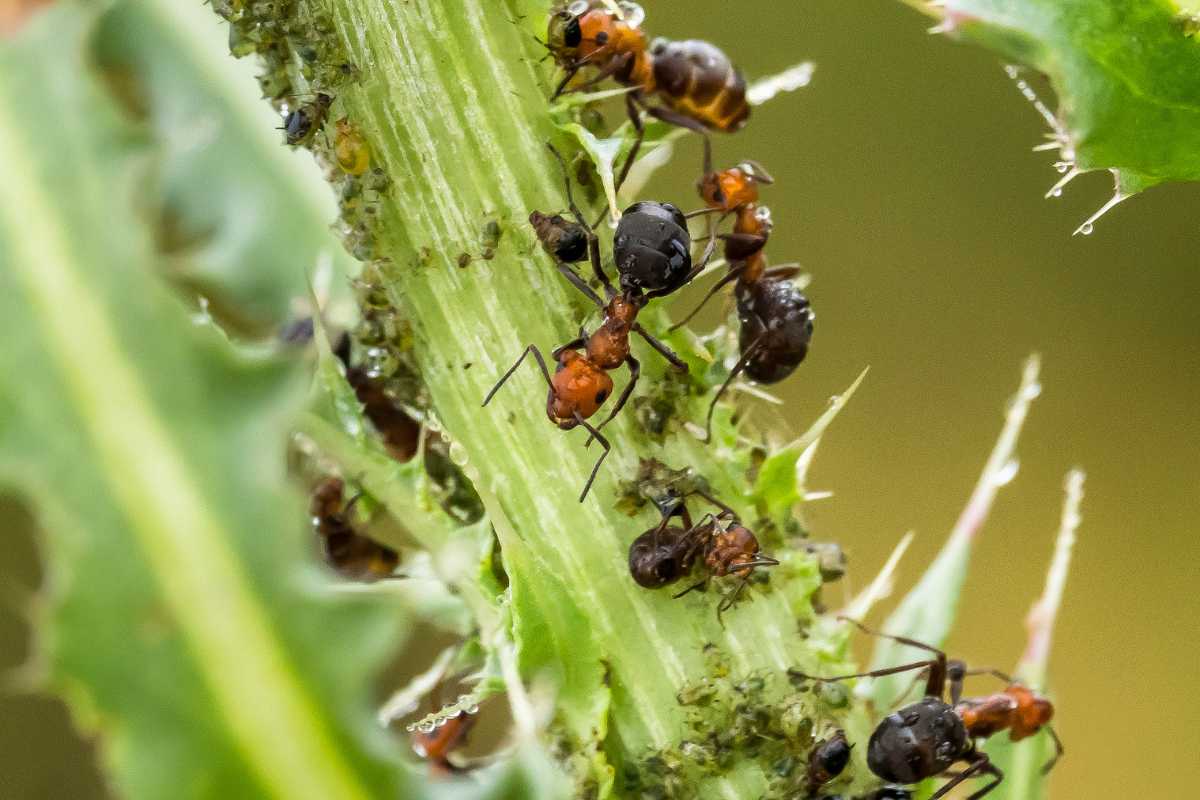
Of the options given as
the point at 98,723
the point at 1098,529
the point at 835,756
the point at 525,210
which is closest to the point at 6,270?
the point at 98,723

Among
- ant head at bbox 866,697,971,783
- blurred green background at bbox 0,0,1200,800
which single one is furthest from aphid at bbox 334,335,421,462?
blurred green background at bbox 0,0,1200,800

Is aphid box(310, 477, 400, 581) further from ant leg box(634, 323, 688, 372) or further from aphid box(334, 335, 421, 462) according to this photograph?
ant leg box(634, 323, 688, 372)

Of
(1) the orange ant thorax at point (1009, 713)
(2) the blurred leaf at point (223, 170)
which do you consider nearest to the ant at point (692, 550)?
(1) the orange ant thorax at point (1009, 713)

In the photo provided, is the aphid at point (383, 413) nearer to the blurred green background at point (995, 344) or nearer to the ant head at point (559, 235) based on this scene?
the ant head at point (559, 235)

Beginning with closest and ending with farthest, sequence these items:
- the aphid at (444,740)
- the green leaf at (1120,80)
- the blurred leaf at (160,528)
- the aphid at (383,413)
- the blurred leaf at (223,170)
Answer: the blurred leaf at (160,528) < the green leaf at (1120,80) < the aphid at (383,413) < the aphid at (444,740) < the blurred leaf at (223,170)

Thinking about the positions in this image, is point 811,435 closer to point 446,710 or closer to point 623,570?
point 623,570
